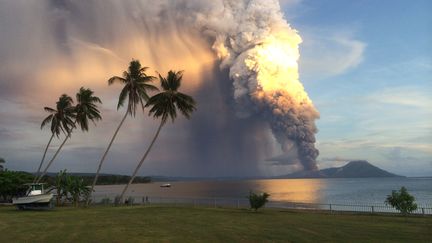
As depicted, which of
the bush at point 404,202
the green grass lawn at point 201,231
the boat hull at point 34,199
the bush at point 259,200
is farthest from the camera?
the boat hull at point 34,199

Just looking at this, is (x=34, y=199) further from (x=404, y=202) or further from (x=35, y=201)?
(x=404, y=202)

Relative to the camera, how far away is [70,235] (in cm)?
2388

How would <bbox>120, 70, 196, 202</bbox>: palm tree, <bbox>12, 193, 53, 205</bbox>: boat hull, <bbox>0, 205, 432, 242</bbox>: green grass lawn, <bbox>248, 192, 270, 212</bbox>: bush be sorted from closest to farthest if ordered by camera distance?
<bbox>0, 205, 432, 242</bbox>: green grass lawn
<bbox>248, 192, 270, 212</bbox>: bush
<bbox>12, 193, 53, 205</bbox>: boat hull
<bbox>120, 70, 196, 202</bbox>: palm tree

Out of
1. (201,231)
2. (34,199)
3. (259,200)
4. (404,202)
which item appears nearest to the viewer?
(201,231)

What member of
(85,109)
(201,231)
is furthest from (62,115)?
(201,231)

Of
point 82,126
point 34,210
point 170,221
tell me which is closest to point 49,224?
point 170,221

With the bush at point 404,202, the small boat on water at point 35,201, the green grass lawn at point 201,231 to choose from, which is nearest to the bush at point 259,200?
the green grass lawn at point 201,231

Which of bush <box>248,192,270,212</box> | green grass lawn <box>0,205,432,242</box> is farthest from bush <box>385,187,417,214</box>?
bush <box>248,192,270,212</box>

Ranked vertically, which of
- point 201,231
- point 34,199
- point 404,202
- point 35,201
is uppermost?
point 404,202

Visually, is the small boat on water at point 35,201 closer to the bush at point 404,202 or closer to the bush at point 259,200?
the bush at point 259,200

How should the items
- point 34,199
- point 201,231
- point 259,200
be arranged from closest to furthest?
point 201,231, point 259,200, point 34,199

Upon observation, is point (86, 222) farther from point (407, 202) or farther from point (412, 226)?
point (407, 202)

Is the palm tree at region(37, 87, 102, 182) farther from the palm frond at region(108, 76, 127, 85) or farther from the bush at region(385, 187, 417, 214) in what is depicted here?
the bush at region(385, 187, 417, 214)

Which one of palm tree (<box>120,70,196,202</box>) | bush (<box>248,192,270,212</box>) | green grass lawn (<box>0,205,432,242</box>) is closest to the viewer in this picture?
green grass lawn (<box>0,205,432,242</box>)
